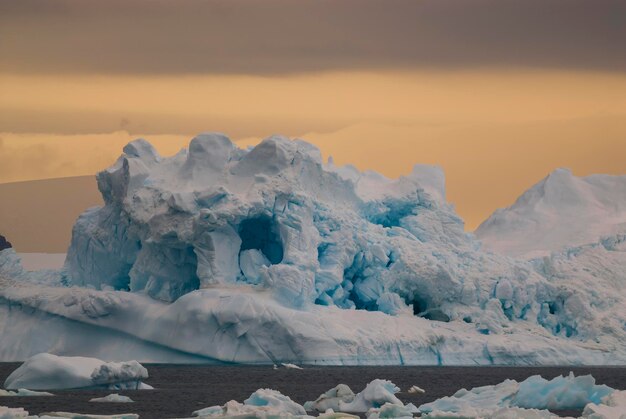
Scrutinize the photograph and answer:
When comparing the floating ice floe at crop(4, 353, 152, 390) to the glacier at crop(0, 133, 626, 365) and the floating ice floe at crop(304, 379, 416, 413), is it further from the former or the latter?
the glacier at crop(0, 133, 626, 365)

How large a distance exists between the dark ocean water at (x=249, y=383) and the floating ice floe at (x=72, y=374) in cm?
26

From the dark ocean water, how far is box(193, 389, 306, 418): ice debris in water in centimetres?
149

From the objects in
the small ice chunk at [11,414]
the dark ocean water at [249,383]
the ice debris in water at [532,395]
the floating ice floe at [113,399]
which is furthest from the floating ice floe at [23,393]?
the ice debris in water at [532,395]

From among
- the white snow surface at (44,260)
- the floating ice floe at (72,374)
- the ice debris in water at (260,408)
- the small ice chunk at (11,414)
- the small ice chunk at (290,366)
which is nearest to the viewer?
the small ice chunk at (11,414)

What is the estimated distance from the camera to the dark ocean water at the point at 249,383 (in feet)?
106

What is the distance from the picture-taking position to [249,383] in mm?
40406

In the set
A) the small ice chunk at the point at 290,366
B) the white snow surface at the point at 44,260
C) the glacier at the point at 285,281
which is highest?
the white snow surface at the point at 44,260

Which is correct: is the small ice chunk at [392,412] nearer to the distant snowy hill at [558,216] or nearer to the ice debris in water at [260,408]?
the ice debris in water at [260,408]

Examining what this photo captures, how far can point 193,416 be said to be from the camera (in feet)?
96.7

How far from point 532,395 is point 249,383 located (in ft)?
35.0

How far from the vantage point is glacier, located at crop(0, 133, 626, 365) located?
43.5 metres

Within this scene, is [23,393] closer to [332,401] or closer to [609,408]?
[332,401]

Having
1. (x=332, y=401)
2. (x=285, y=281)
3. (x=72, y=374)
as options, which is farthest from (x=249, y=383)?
(x=332, y=401)

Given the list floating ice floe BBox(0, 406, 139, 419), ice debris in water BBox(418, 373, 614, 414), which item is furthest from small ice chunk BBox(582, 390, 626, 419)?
floating ice floe BBox(0, 406, 139, 419)
